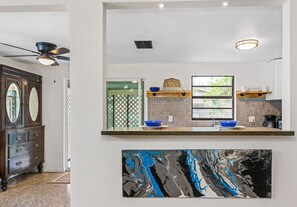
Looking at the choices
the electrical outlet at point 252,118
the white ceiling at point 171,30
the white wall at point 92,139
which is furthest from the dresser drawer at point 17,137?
the electrical outlet at point 252,118

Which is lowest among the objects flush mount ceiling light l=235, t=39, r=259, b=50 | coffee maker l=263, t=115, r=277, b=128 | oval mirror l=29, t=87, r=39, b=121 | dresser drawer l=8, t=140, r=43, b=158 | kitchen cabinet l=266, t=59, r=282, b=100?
dresser drawer l=8, t=140, r=43, b=158

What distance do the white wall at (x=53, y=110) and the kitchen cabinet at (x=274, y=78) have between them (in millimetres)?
4349

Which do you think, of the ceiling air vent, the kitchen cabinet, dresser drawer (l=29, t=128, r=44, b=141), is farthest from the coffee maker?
dresser drawer (l=29, t=128, r=44, b=141)

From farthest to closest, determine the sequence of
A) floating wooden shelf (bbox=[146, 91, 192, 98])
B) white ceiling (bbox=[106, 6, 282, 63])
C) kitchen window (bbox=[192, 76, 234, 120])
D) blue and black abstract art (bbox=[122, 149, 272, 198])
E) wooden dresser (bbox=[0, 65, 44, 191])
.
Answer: kitchen window (bbox=[192, 76, 234, 120])
floating wooden shelf (bbox=[146, 91, 192, 98])
wooden dresser (bbox=[0, 65, 44, 191])
white ceiling (bbox=[106, 6, 282, 63])
blue and black abstract art (bbox=[122, 149, 272, 198])

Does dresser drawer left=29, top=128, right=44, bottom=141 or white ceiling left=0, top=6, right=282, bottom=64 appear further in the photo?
dresser drawer left=29, top=128, right=44, bottom=141

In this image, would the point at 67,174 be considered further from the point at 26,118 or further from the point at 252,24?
the point at 252,24

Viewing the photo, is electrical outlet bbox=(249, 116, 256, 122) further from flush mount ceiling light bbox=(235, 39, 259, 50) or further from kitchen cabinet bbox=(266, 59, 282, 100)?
flush mount ceiling light bbox=(235, 39, 259, 50)

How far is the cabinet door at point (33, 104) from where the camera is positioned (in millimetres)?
4444

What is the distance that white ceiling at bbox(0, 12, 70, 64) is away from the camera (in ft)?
8.17

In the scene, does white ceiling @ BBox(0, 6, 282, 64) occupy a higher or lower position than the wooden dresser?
higher

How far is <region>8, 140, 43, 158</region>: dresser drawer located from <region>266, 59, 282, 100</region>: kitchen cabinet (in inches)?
193

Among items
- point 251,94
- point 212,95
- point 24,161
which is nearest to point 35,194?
point 24,161

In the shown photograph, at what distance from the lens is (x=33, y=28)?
112 inches

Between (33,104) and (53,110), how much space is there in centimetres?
47
